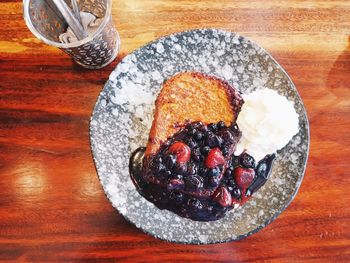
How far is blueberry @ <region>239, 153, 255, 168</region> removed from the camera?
60.2 inches

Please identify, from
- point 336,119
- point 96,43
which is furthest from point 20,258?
point 336,119

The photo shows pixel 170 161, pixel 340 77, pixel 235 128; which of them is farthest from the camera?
pixel 340 77

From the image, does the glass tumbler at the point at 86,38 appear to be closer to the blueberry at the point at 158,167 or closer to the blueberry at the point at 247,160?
the blueberry at the point at 158,167

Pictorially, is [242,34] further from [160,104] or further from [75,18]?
[75,18]

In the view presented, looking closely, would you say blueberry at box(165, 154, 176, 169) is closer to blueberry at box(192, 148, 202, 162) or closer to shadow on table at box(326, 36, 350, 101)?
blueberry at box(192, 148, 202, 162)

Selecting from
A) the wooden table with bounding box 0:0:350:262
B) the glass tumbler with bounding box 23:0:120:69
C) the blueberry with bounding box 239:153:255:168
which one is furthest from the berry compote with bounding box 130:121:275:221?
the glass tumbler with bounding box 23:0:120:69

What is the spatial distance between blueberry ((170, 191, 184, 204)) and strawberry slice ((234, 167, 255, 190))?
0.21 metres

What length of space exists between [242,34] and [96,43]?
62 cm

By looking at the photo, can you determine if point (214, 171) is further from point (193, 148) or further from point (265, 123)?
point (265, 123)

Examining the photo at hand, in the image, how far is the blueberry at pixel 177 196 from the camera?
1.48 m

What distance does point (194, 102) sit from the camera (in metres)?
1.61

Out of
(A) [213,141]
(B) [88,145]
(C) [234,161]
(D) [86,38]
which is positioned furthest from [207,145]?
(D) [86,38]

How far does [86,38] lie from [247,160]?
2.36 ft

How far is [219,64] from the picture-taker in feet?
5.48
